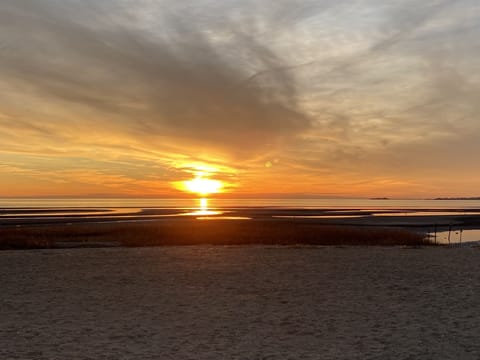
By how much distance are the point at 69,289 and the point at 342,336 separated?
964 centimetres

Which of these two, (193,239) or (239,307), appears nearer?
(239,307)

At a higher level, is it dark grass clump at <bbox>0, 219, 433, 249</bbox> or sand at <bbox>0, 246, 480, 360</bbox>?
dark grass clump at <bbox>0, 219, 433, 249</bbox>

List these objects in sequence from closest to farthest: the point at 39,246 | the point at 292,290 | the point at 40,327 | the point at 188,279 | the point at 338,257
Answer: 1. the point at 40,327
2. the point at 292,290
3. the point at 188,279
4. the point at 338,257
5. the point at 39,246

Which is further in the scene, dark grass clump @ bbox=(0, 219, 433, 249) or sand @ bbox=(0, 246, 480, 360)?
dark grass clump @ bbox=(0, 219, 433, 249)

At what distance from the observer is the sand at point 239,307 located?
952 cm

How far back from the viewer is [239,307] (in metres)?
13.2

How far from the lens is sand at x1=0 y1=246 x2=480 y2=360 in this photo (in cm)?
952

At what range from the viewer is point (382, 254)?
2531 cm

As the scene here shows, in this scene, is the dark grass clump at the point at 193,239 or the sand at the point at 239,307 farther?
the dark grass clump at the point at 193,239

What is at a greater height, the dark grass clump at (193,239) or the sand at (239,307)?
the dark grass clump at (193,239)

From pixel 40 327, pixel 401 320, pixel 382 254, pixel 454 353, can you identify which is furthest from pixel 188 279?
pixel 382 254

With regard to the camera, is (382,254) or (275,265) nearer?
(275,265)

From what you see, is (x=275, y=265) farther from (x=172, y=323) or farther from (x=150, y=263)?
(x=172, y=323)

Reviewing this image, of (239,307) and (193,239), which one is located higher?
(193,239)
